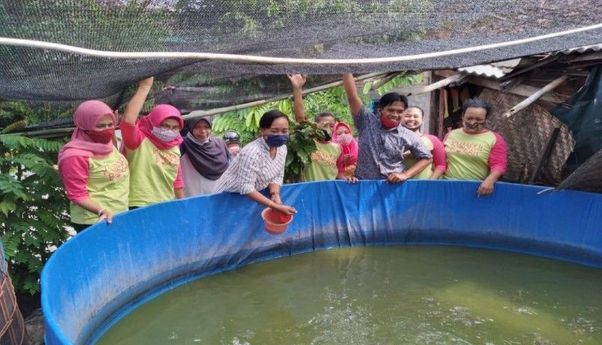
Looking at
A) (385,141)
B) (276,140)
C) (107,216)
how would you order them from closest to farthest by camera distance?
(107,216)
(276,140)
(385,141)

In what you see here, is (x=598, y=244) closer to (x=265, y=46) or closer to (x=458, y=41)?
(x=458, y=41)

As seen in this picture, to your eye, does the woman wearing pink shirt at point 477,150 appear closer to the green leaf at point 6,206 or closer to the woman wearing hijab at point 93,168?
the woman wearing hijab at point 93,168

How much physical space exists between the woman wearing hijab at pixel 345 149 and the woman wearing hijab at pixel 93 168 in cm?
224

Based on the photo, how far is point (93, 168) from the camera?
12.6ft

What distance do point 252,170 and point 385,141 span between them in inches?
50.2

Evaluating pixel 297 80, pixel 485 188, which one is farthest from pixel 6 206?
pixel 485 188

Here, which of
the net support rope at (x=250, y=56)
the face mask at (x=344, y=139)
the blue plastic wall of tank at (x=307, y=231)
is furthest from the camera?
the face mask at (x=344, y=139)

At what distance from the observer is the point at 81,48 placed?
2.68 m

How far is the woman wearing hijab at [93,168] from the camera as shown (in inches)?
146

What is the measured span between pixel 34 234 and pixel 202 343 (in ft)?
4.93

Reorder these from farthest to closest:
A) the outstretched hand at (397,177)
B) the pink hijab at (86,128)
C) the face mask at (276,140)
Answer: the outstretched hand at (397,177), the face mask at (276,140), the pink hijab at (86,128)

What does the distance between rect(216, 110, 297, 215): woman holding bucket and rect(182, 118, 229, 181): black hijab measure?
16 centimetres

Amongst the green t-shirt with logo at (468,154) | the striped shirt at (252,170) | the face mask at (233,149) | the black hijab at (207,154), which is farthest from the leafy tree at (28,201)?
the green t-shirt with logo at (468,154)

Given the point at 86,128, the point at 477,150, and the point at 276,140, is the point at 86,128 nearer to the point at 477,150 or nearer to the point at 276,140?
the point at 276,140
